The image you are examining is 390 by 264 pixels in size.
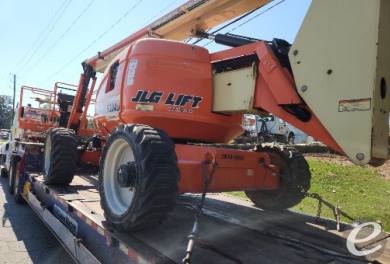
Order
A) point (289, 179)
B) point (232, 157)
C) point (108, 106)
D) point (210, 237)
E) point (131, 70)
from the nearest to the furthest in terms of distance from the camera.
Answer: point (210, 237), point (232, 157), point (131, 70), point (289, 179), point (108, 106)

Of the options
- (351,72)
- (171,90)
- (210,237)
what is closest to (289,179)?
(210,237)

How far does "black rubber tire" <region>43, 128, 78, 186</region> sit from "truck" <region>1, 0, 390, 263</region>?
0.02 meters

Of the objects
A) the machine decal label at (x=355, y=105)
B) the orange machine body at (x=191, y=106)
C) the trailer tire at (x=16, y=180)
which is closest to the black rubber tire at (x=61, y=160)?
the orange machine body at (x=191, y=106)

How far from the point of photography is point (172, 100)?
541 centimetres

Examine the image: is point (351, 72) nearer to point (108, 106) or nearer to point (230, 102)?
point (230, 102)

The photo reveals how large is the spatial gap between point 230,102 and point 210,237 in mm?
1712

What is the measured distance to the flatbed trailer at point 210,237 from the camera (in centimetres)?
373

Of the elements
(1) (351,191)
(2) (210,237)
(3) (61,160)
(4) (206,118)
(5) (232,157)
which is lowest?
(1) (351,191)

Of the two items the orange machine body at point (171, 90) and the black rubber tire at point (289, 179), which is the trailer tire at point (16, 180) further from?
the black rubber tire at point (289, 179)

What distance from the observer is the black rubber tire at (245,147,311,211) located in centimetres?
576

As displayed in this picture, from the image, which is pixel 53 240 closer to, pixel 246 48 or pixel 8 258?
pixel 8 258

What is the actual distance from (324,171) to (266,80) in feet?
33.8

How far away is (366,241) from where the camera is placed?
438cm

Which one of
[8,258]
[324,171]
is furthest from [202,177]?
[324,171]
